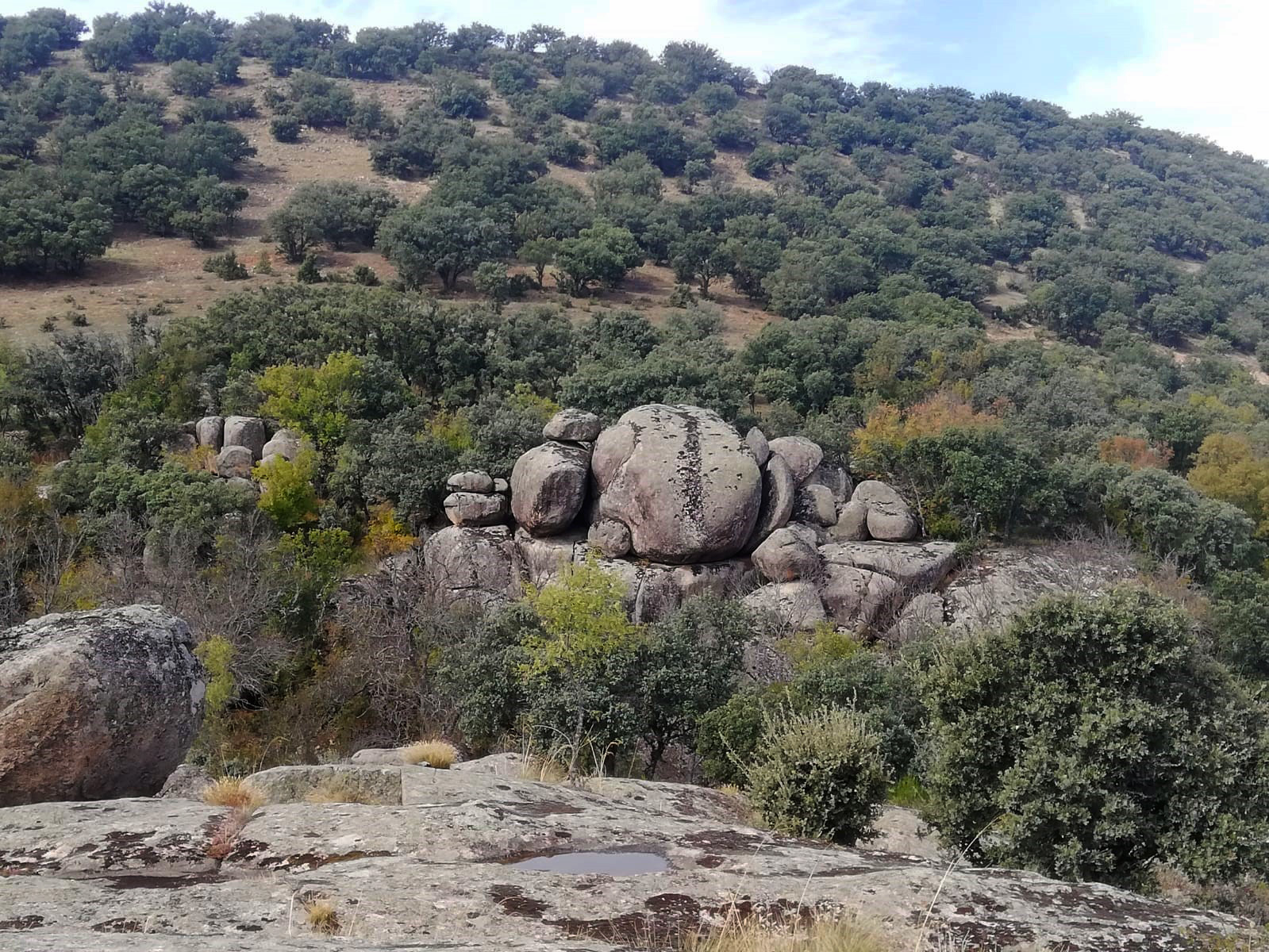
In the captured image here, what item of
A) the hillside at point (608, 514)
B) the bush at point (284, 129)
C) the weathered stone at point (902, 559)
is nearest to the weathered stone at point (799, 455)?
the hillside at point (608, 514)

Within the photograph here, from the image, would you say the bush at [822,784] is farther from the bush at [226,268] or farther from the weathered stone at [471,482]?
the bush at [226,268]

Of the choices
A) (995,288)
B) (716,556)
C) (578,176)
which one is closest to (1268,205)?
(995,288)

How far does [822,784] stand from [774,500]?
57.5 feet

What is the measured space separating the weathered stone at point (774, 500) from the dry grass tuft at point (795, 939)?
69.2 ft

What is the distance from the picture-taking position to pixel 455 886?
18.7 ft

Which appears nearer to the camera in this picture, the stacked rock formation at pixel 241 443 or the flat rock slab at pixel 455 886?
the flat rock slab at pixel 455 886

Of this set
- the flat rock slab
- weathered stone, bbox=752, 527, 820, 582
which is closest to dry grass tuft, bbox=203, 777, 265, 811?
the flat rock slab

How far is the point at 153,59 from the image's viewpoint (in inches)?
3853

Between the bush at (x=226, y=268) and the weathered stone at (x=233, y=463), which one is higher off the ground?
the bush at (x=226, y=268)

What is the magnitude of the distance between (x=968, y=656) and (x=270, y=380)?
87.1 ft

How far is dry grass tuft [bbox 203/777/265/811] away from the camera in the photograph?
7723mm

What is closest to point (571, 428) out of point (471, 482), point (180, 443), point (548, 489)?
point (548, 489)

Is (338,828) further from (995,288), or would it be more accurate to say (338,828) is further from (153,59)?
(153,59)

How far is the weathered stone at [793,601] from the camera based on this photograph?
23.9 m
